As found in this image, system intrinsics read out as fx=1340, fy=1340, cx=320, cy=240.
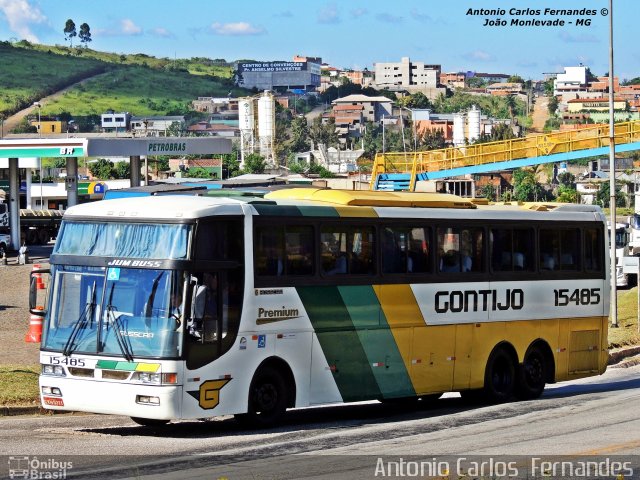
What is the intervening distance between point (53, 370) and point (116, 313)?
1.21m

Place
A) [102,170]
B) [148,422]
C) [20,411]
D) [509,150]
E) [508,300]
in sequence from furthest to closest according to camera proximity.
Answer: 1. [102,170]
2. [509,150]
3. [508,300]
4. [20,411]
5. [148,422]

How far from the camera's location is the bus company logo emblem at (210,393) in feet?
52.6

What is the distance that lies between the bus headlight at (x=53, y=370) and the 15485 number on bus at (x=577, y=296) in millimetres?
9037

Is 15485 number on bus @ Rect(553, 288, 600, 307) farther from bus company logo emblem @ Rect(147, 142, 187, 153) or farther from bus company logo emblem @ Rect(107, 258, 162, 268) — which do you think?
bus company logo emblem @ Rect(147, 142, 187, 153)

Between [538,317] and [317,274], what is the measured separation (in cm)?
543

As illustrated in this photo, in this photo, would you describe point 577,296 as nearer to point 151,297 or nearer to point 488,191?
point 151,297

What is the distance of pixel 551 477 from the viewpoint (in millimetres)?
13055

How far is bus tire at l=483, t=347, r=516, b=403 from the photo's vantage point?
20.8 m

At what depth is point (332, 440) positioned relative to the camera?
15.8 metres

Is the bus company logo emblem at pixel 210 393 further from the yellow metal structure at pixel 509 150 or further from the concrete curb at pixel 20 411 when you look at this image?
the yellow metal structure at pixel 509 150

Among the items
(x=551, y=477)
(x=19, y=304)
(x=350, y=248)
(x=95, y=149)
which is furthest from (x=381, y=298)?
(x=95, y=149)

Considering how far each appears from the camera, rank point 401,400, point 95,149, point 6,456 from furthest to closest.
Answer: point 95,149 < point 401,400 < point 6,456

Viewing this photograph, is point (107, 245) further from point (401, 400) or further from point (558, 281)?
point (558, 281)

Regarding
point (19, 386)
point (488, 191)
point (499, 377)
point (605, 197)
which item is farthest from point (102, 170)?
point (499, 377)
